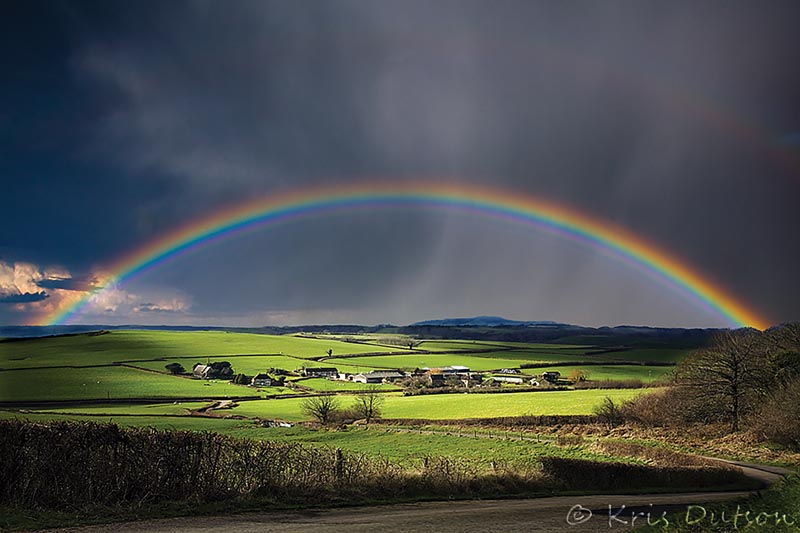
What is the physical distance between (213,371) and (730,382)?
101m

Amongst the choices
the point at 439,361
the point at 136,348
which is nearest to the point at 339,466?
the point at 439,361

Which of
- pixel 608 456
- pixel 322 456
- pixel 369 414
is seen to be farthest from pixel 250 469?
pixel 369 414

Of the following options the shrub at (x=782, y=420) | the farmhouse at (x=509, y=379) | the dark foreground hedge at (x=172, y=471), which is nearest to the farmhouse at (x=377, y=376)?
the farmhouse at (x=509, y=379)

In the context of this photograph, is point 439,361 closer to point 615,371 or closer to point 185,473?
point 615,371

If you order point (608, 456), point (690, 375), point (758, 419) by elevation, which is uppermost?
point (690, 375)

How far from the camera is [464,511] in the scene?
1717 cm

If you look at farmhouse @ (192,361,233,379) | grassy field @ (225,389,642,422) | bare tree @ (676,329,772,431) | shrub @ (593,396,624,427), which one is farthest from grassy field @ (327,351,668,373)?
bare tree @ (676,329,772,431)

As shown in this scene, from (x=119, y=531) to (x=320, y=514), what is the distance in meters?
5.25

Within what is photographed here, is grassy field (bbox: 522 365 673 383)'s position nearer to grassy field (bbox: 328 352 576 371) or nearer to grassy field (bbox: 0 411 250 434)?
grassy field (bbox: 328 352 576 371)

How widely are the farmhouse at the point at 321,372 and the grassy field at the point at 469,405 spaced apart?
110ft

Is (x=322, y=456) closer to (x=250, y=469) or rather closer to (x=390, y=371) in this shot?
(x=250, y=469)

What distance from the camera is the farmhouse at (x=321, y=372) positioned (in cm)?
12767

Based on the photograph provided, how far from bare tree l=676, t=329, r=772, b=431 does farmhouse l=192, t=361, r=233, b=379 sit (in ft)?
308

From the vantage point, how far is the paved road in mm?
14359
